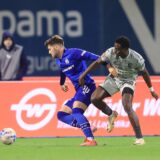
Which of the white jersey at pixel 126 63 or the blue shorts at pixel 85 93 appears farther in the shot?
the blue shorts at pixel 85 93

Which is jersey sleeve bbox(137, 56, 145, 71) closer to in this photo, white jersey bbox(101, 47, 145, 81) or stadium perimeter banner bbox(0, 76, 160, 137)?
white jersey bbox(101, 47, 145, 81)

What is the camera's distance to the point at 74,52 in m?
15.3

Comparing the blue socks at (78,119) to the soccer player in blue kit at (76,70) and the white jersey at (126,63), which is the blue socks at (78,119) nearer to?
the soccer player in blue kit at (76,70)

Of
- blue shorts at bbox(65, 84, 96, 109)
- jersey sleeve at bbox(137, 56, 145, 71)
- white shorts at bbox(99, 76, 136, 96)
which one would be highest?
jersey sleeve at bbox(137, 56, 145, 71)

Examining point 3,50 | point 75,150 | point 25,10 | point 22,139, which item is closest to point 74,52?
point 75,150

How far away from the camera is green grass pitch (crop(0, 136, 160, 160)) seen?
1325 cm

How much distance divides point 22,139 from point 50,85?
1412 mm

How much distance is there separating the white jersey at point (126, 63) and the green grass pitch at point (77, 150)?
45.0 inches

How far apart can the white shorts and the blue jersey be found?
0.90 feet

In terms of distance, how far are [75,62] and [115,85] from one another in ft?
2.45

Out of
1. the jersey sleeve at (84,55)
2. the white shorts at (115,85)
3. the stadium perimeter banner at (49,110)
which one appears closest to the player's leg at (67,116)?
the white shorts at (115,85)

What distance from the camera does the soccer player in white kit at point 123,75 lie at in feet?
49.1

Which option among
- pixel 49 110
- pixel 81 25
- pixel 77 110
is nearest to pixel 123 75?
pixel 77 110

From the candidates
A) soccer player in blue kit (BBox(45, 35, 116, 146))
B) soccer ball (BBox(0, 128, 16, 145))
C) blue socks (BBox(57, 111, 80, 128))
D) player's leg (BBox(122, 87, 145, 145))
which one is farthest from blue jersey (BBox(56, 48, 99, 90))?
soccer ball (BBox(0, 128, 16, 145))
